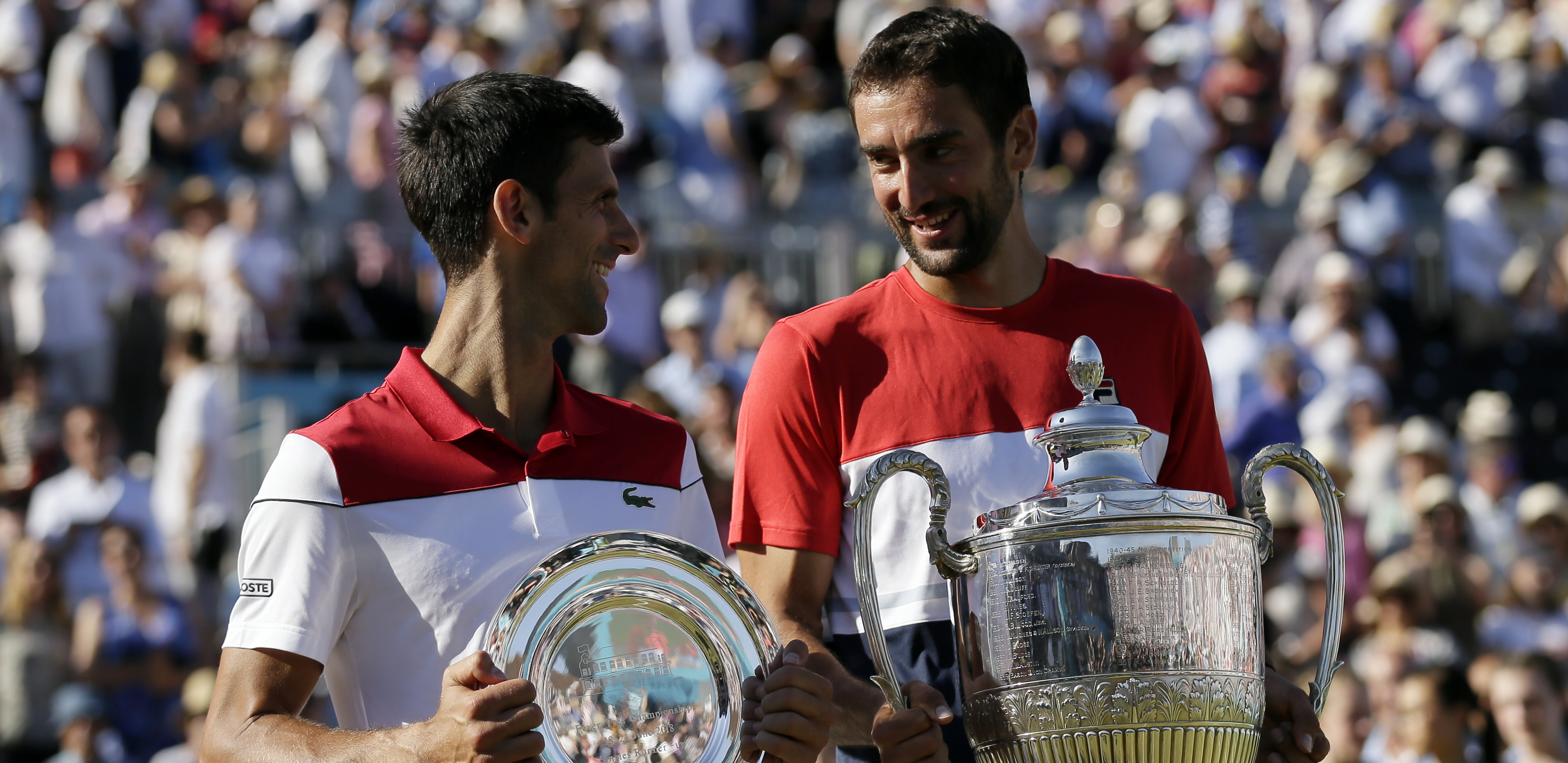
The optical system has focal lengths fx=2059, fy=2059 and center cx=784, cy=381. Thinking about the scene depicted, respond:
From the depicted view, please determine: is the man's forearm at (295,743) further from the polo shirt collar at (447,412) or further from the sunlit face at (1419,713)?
the sunlit face at (1419,713)

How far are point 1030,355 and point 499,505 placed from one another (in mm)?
827

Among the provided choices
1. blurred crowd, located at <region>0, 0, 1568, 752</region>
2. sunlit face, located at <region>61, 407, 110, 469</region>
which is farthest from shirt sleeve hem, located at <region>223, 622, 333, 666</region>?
sunlit face, located at <region>61, 407, 110, 469</region>

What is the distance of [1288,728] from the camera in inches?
107

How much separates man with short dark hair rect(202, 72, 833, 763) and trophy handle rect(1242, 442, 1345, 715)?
1.99 feet

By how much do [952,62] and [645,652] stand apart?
99 cm

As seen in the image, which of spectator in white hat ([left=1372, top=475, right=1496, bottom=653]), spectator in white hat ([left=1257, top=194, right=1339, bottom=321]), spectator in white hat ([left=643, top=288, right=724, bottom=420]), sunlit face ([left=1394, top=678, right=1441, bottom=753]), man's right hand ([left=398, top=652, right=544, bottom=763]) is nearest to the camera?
man's right hand ([left=398, top=652, right=544, bottom=763])

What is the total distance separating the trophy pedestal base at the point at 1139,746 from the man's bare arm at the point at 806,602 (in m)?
0.37

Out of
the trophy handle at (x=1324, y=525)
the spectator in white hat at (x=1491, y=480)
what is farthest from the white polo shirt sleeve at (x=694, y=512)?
the spectator in white hat at (x=1491, y=480)

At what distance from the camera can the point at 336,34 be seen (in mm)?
10820

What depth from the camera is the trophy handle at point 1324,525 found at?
2588 millimetres

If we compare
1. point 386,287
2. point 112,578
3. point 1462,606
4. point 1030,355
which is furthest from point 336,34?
point 1030,355

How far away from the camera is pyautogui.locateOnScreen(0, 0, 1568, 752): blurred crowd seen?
7676 millimetres

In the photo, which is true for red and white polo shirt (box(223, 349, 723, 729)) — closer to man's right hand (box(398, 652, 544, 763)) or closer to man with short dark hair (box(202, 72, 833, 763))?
man with short dark hair (box(202, 72, 833, 763))

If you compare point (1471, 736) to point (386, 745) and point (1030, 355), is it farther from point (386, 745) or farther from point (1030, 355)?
point (386, 745)
